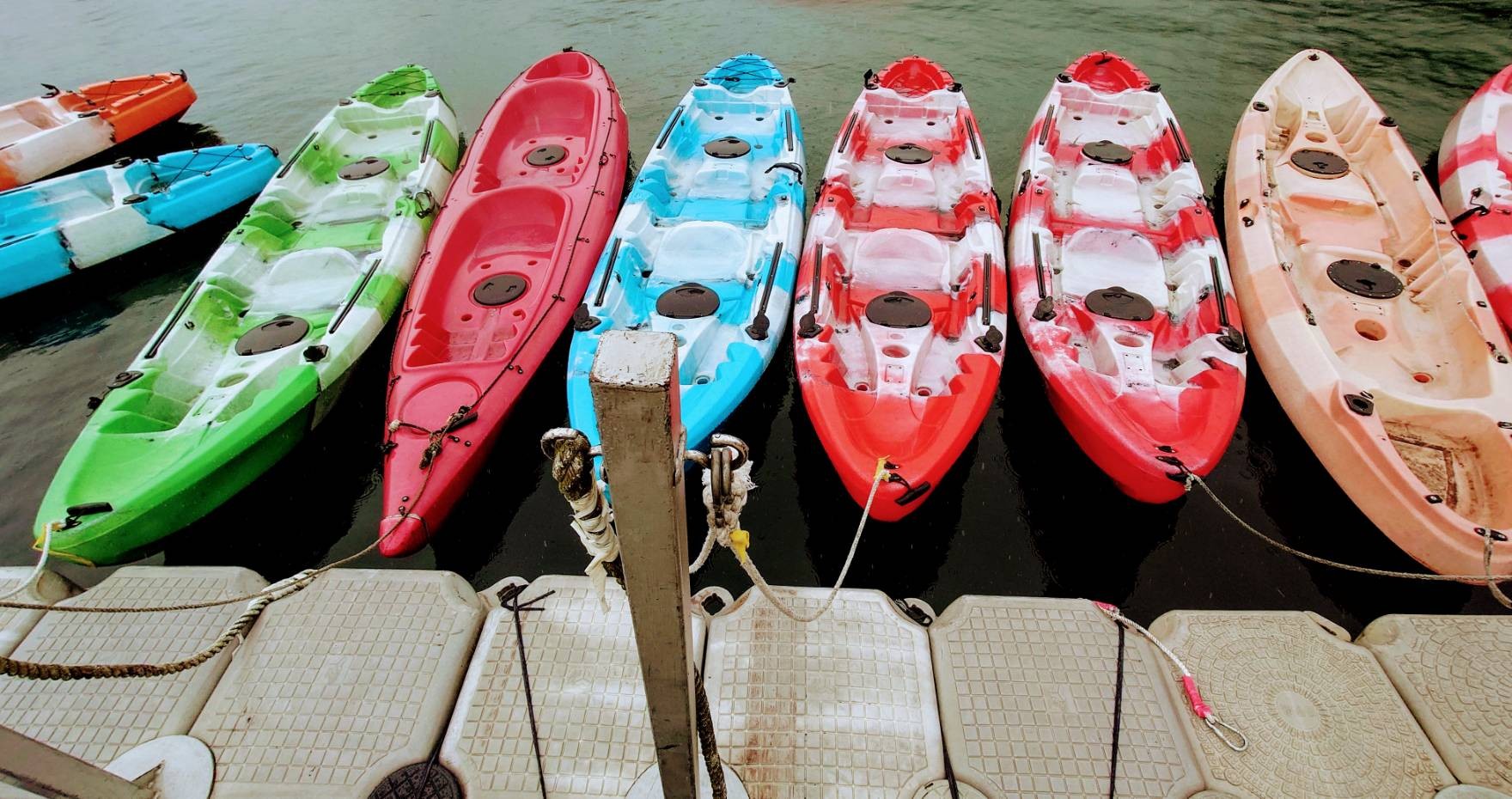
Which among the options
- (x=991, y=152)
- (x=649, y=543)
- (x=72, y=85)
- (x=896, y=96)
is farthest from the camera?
(x=72, y=85)

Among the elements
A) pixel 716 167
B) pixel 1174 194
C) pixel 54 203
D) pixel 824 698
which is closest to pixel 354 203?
pixel 54 203

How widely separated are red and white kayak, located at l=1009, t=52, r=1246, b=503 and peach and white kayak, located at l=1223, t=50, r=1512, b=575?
0.63 meters

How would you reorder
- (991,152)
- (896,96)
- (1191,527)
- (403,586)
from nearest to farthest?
(403,586) → (1191,527) → (896,96) → (991,152)

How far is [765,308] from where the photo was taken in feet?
21.7

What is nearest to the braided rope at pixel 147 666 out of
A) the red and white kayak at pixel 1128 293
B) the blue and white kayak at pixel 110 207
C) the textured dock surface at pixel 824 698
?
the textured dock surface at pixel 824 698

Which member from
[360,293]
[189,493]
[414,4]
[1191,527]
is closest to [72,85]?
[414,4]

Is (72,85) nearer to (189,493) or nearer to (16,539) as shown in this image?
(16,539)

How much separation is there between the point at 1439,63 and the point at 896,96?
11316 millimetres

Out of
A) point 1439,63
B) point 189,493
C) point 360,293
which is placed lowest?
point 189,493

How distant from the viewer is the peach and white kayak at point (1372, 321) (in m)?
5.30

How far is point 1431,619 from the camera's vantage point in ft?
15.4

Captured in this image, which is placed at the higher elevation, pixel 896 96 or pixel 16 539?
pixel 896 96

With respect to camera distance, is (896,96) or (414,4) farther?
(414,4)

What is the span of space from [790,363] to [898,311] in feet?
5.57
